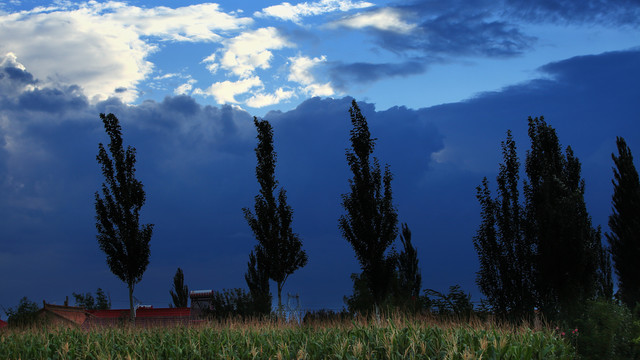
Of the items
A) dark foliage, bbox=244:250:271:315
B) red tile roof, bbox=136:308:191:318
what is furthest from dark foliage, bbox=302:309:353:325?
red tile roof, bbox=136:308:191:318

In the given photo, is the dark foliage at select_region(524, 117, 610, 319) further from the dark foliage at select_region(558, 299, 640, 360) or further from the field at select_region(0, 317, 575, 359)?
the field at select_region(0, 317, 575, 359)

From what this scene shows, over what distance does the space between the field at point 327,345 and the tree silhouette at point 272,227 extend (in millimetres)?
18930

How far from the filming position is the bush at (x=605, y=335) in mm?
18234

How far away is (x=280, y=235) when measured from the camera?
34219 millimetres

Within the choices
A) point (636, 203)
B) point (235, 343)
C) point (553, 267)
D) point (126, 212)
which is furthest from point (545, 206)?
point (126, 212)

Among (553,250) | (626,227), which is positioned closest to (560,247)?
(553,250)

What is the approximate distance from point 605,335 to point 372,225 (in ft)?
41.1

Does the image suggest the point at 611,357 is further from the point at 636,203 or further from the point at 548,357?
the point at 636,203

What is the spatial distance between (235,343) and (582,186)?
25.6 meters

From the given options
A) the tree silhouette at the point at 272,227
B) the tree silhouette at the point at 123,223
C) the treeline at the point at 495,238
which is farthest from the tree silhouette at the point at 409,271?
the tree silhouette at the point at 123,223

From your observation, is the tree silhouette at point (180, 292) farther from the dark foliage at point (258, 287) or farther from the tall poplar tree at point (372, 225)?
the tall poplar tree at point (372, 225)

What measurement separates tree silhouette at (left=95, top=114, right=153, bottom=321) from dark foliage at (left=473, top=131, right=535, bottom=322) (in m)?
20.8

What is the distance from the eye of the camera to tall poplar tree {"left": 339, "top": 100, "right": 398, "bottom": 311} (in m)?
27.9

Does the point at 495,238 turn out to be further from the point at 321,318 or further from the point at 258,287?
the point at 258,287
